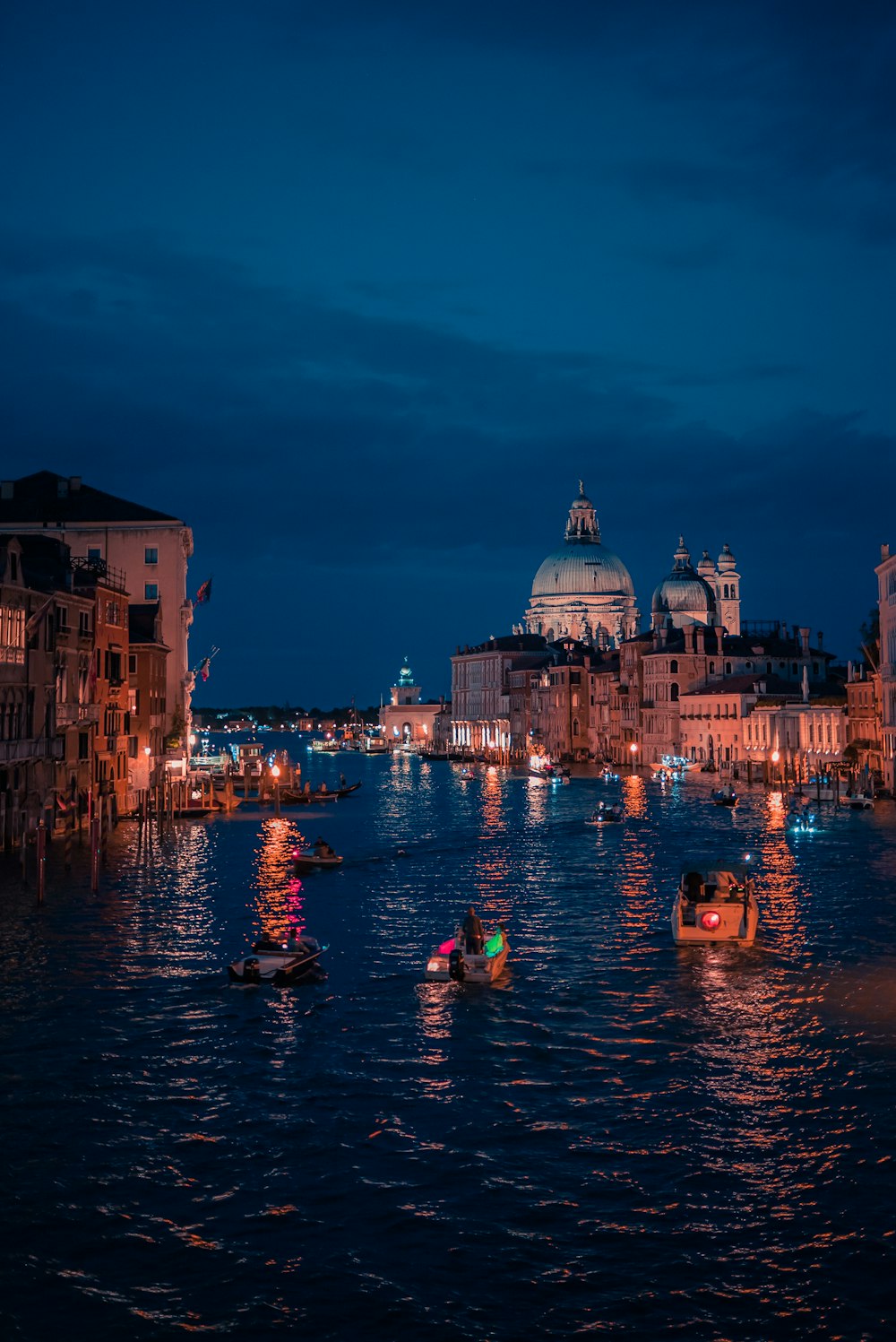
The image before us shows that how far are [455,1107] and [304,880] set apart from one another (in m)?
27.9

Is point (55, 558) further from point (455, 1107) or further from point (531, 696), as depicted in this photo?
point (531, 696)

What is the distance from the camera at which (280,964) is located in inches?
1158

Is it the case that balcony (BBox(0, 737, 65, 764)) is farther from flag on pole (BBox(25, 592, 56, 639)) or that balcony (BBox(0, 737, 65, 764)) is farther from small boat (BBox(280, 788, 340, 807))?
small boat (BBox(280, 788, 340, 807))

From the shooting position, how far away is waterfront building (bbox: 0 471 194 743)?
7431 centimetres

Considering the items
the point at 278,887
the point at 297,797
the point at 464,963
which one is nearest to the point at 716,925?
the point at 464,963

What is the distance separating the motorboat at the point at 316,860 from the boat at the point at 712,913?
57.0ft

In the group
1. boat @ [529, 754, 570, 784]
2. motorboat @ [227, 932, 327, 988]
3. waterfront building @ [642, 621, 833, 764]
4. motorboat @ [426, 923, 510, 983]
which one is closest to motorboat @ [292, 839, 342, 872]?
motorboat @ [227, 932, 327, 988]

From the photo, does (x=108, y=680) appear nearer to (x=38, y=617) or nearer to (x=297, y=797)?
(x=38, y=617)

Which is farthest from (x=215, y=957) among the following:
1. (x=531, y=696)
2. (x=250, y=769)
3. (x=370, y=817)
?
(x=531, y=696)

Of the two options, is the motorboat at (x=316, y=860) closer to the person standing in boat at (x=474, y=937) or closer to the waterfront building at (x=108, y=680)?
the waterfront building at (x=108, y=680)

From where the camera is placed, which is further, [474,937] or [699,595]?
[699,595]

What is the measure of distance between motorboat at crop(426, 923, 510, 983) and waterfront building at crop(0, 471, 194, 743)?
47.8 metres

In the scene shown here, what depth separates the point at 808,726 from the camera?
360 feet

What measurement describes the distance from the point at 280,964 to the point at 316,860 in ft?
71.3
